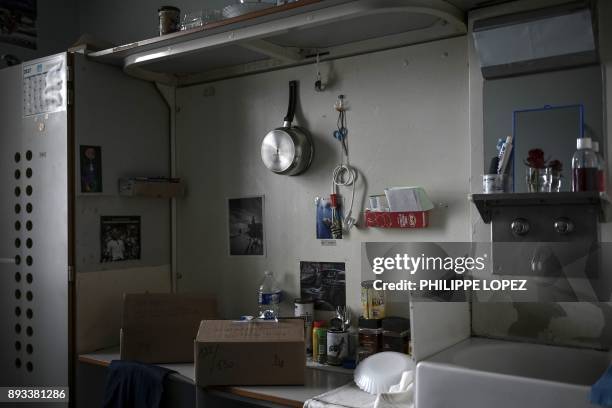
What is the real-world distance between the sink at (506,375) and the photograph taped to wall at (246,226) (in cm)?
106

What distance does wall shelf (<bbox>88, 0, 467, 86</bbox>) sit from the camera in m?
1.89

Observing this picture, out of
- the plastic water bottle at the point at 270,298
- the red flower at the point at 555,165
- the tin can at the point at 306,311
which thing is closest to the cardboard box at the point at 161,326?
the plastic water bottle at the point at 270,298

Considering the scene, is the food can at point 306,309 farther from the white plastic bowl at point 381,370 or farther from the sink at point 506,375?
the sink at point 506,375

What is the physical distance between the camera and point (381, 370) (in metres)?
1.85

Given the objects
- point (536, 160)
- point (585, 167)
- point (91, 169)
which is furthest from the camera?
point (91, 169)

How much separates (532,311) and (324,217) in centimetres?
87

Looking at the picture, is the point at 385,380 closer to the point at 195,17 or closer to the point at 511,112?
the point at 511,112

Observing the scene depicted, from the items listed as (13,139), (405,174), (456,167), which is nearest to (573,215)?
(456,167)

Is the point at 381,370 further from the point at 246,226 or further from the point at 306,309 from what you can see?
the point at 246,226

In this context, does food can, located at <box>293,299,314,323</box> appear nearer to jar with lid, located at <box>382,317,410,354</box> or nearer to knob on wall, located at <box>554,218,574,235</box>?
jar with lid, located at <box>382,317,410,354</box>

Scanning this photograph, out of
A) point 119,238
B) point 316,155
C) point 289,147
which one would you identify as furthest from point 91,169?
point 316,155

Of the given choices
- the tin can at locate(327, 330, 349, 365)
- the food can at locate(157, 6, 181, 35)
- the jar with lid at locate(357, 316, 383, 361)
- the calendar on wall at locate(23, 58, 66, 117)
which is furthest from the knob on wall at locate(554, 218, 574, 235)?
the calendar on wall at locate(23, 58, 66, 117)

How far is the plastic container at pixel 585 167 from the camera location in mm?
1609

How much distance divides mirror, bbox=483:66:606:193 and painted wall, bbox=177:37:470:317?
157 millimetres
